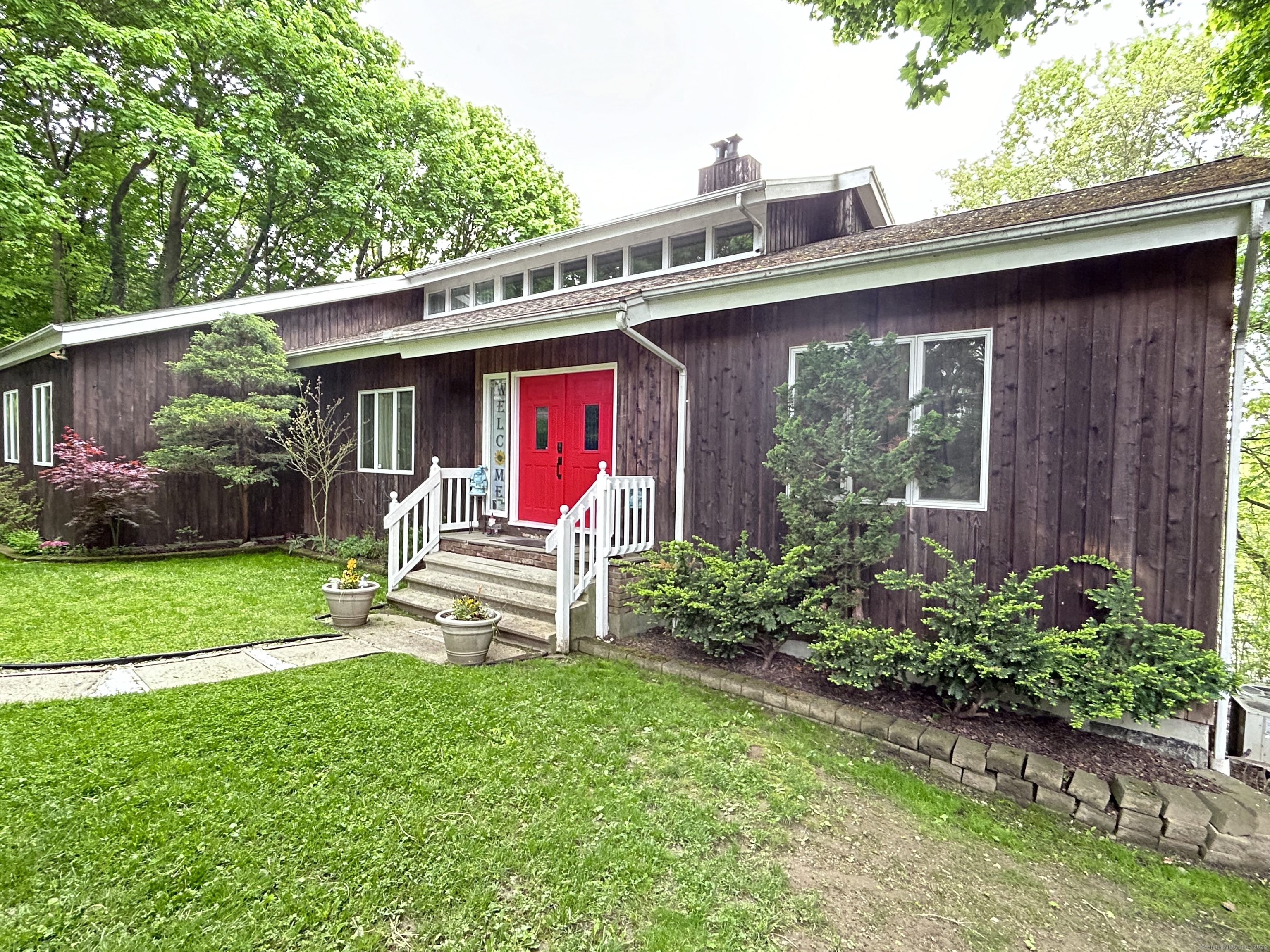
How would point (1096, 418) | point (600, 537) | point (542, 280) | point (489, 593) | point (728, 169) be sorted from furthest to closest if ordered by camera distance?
point (542, 280) < point (728, 169) < point (489, 593) < point (600, 537) < point (1096, 418)

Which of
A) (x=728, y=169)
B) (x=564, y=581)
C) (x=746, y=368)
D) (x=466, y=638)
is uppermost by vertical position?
(x=728, y=169)

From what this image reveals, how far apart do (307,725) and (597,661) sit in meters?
2.20

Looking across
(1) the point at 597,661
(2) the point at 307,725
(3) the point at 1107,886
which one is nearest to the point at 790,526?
(1) the point at 597,661

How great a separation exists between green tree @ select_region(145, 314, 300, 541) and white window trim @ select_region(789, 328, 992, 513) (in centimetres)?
831

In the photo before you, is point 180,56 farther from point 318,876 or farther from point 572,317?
point 318,876

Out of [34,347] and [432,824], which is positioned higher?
[34,347]

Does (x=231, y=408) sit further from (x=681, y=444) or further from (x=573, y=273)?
(x=681, y=444)

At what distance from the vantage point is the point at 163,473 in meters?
9.16

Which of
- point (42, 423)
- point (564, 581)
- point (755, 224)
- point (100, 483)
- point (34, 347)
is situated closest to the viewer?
point (564, 581)

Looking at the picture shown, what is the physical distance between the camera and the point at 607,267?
8156 mm

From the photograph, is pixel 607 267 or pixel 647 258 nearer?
pixel 647 258

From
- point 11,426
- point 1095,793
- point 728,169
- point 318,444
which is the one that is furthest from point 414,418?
point 11,426

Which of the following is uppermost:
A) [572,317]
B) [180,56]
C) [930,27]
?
[180,56]

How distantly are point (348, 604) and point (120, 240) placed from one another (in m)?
16.6
